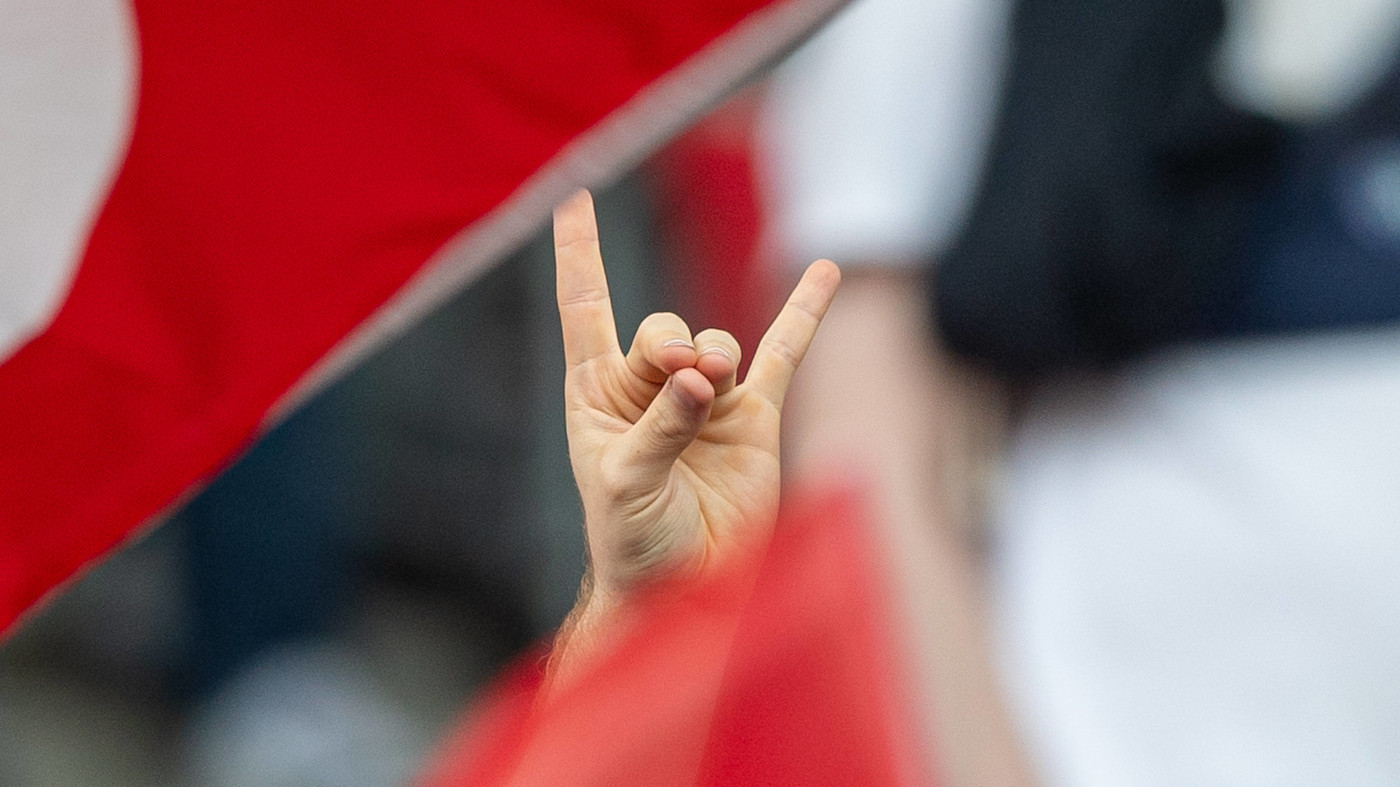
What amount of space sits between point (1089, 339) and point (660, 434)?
294mm

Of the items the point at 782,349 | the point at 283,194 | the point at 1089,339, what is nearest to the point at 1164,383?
the point at 1089,339

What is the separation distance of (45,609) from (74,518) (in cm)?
96

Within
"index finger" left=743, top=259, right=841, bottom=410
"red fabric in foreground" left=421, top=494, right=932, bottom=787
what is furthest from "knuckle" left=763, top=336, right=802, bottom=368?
"red fabric in foreground" left=421, top=494, right=932, bottom=787

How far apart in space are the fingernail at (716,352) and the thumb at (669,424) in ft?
0.04

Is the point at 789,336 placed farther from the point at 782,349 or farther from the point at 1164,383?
the point at 1164,383

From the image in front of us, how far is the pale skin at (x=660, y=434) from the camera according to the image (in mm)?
496

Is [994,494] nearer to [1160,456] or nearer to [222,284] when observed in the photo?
[1160,456]

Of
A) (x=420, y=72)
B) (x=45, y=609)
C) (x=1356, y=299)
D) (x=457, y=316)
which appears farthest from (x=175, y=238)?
(x=45, y=609)

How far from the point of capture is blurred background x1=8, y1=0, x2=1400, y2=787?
0.58 m

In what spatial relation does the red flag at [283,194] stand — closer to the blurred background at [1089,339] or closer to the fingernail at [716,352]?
the blurred background at [1089,339]

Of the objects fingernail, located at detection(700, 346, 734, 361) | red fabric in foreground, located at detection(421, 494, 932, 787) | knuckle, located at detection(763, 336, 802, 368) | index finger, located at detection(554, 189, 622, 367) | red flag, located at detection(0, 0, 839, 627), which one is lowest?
red fabric in foreground, located at detection(421, 494, 932, 787)

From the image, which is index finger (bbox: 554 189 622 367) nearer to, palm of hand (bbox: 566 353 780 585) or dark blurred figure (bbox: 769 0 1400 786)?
palm of hand (bbox: 566 353 780 585)

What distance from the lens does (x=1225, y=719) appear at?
1.88 feet

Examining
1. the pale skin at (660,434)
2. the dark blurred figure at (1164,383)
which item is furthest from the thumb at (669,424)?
the dark blurred figure at (1164,383)
